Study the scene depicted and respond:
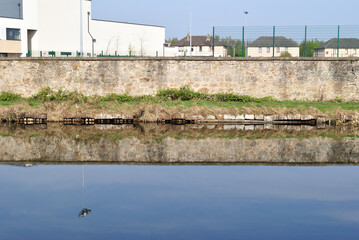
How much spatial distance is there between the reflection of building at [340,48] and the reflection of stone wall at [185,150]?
9417 millimetres

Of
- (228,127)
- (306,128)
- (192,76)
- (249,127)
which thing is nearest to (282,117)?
(306,128)

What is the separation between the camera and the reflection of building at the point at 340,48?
2420 cm

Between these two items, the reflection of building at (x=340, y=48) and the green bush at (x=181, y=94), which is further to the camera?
the reflection of building at (x=340, y=48)

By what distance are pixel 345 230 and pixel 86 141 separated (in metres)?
9.93

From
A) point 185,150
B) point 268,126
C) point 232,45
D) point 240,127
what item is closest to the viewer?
point 185,150

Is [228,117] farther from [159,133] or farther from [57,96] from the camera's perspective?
[57,96]

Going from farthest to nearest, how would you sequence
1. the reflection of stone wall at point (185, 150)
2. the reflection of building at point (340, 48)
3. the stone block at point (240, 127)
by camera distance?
the reflection of building at point (340, 48) → the stone block at point (240, 127) → the reflection of stone wall at point (185, 150)

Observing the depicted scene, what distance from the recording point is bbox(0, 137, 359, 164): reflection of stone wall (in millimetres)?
12719

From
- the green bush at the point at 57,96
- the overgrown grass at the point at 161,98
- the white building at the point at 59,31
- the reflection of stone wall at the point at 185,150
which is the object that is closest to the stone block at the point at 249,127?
the reflection of stone wall at the point at 185,150

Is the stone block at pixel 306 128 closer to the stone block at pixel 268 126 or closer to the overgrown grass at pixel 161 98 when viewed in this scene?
the stone block at pixel 268 126

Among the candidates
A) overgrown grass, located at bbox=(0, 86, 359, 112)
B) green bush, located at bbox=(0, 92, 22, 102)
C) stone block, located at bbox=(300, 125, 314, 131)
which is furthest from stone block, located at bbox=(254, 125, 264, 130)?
green bush, located at bbox=(0, 92, 22, 102)

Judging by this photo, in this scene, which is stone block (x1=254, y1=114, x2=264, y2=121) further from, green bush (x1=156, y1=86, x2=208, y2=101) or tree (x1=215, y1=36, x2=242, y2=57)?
tree (x1=215, y1=36, x2=242, y2=57)

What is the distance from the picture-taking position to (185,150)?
13883 mm

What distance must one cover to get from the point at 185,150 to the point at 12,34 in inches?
1758
